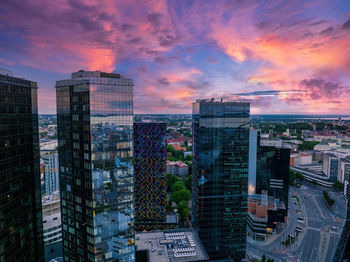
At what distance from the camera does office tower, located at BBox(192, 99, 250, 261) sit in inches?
2918

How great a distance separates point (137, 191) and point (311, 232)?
80.0 metres

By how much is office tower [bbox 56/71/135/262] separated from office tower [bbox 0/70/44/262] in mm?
7692

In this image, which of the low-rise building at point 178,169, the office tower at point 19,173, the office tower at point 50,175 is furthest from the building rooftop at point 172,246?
the low-rise building at point 178,169

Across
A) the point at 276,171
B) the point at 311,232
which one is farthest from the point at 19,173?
the point at 311,232

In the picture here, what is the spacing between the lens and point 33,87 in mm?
52875

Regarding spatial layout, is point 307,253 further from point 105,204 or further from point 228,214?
point 105,204

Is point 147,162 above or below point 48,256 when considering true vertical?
above

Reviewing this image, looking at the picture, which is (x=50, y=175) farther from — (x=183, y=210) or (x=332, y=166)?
(x=332, y=166)

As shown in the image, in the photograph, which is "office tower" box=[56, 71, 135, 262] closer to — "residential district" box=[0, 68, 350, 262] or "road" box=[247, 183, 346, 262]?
"residential district" box=[0, 68, 350, 262]

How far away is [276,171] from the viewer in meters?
111

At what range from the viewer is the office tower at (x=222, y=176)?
74125 mm

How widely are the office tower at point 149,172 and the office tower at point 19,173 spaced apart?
47.3 m

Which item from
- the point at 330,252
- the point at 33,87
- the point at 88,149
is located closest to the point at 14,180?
the point at 88,149

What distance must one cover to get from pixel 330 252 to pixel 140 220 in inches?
2960
